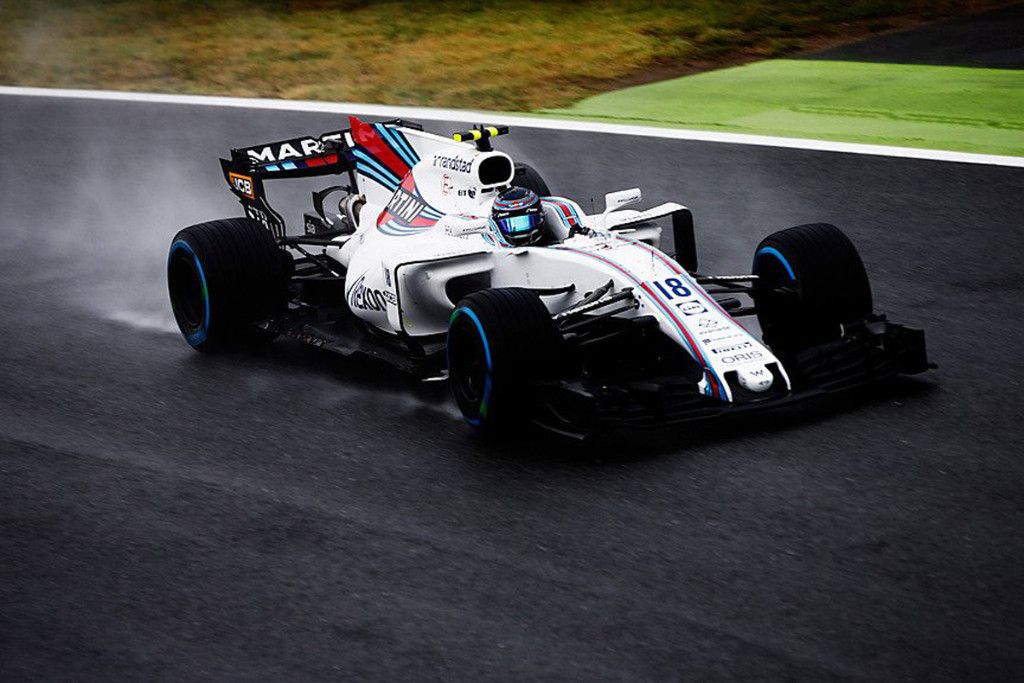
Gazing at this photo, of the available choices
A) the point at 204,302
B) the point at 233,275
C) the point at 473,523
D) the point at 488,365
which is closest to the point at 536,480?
the point at 473,523

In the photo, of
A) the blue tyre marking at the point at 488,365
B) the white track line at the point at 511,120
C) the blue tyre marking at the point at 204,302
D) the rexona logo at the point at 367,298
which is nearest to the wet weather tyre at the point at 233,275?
the blue tyre marking at the point at 204,302

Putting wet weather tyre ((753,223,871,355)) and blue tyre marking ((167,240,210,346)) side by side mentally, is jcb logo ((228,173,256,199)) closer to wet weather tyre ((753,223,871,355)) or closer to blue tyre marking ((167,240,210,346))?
blue tyre marking ((167,240,210,346))

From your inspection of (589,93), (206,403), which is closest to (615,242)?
(206,403)

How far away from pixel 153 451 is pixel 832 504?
3.43 m

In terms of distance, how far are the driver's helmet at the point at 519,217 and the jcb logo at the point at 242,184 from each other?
2572 millimetres

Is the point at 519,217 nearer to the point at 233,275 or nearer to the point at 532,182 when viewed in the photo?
the point at 532,182

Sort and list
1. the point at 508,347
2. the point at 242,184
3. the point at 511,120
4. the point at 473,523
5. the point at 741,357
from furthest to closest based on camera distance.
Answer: the point at 511,120 < the point at 242,184 < the point at 741,357 < the point at 508,347 < the point at 473,523

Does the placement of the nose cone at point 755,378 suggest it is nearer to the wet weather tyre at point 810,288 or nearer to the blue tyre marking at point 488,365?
the wet weather tyre at point 810,288

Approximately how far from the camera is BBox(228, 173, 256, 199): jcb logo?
10.1 metres

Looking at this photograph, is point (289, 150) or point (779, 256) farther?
point (289, 150)

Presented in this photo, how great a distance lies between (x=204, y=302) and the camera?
29.7 feet

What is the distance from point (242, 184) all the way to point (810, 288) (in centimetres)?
424

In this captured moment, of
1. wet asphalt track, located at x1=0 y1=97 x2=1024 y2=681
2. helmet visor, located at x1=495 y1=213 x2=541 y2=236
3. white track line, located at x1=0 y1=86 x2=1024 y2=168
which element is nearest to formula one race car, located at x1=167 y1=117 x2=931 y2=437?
helmet visor, located at x1=495 y1=213 x2=541 y2=236

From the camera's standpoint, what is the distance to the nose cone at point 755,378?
23.0 ft
